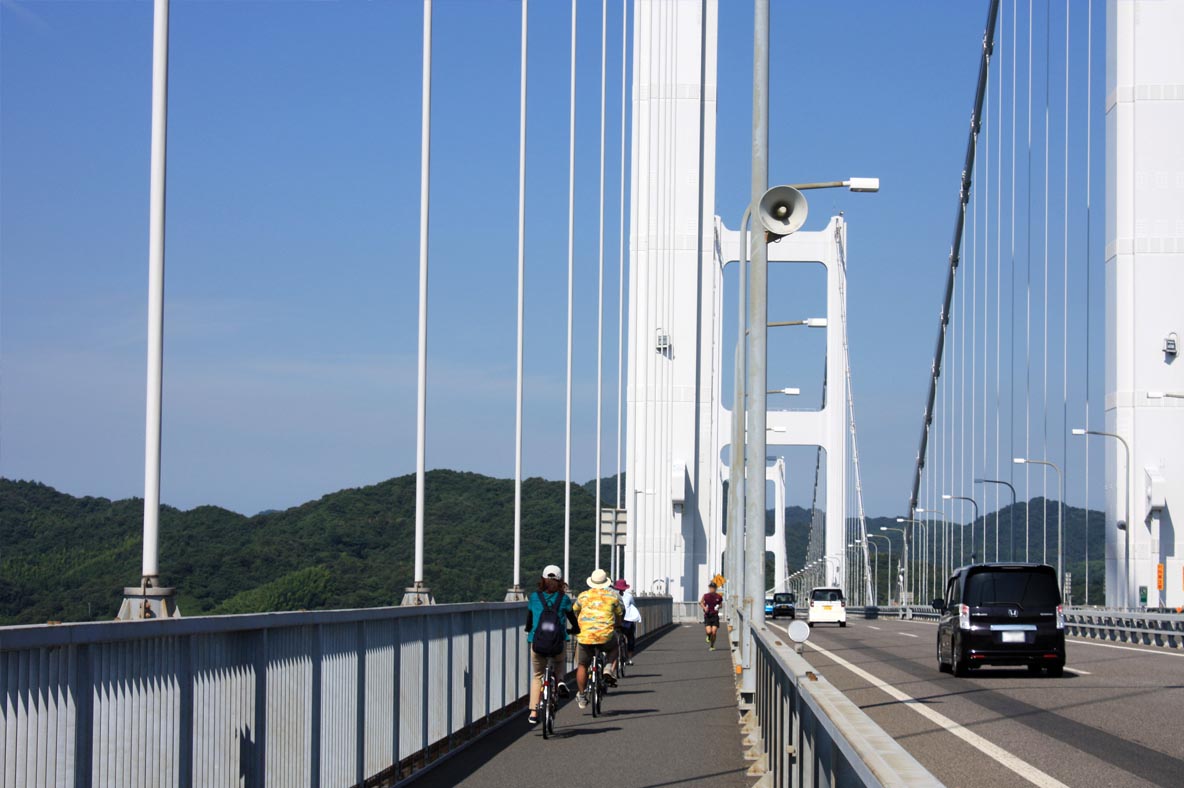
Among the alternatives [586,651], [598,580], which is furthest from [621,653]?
[586,651]

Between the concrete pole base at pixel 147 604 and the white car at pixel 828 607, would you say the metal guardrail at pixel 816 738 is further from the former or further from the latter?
the white car at pixel 828 607

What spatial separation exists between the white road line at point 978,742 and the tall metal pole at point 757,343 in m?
1.78

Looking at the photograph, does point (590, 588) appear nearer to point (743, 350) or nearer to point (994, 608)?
point (994, 608)

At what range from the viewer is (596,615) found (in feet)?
53.1

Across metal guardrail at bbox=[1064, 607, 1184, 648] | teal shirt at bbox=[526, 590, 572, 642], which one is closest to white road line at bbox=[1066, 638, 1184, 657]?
metal guardrail at bbox=[1064, 607, 1184, 648]

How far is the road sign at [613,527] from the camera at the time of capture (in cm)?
3869

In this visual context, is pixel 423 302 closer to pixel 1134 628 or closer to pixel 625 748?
pixel 625 748

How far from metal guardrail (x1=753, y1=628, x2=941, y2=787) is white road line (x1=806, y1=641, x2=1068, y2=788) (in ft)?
5.78

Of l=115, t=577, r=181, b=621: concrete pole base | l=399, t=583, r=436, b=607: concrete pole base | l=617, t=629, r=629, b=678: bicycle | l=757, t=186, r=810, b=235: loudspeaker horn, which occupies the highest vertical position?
l=757, t=186, r=810, b=235: loudspeaker horn

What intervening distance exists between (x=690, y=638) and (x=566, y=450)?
860cm

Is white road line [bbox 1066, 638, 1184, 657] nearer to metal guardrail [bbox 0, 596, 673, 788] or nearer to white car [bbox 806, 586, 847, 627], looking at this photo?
white car [bbox 806, 586, 847, 627]

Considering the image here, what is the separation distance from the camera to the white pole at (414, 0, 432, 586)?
15219mm

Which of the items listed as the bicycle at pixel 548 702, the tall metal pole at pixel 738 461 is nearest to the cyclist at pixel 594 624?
the bicycle at pixel 548 702

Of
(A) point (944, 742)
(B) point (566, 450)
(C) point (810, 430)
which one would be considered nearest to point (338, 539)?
(B) point (566, 450)
